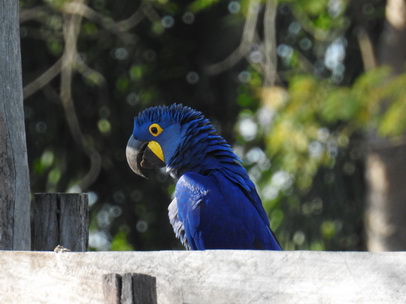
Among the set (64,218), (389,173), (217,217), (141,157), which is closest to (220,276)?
(64,218)

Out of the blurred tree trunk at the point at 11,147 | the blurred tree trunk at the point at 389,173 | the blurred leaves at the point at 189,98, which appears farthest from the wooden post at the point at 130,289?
the blurred tree trunk at the point at 389,173

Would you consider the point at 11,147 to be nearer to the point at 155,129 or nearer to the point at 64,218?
the point at 64,218

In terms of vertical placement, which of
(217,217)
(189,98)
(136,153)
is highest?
(189,98)

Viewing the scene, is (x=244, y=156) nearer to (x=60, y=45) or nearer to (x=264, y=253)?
(x=60, y=45)

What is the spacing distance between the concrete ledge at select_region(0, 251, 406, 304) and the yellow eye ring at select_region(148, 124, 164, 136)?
5.97 ft

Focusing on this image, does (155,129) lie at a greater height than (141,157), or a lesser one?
greater

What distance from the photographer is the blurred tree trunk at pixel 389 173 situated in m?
6.63

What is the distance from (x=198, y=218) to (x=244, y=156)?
16.3 ft

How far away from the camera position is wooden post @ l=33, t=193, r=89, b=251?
90.5 inches

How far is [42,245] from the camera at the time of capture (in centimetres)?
233

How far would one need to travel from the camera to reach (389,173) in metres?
6.75

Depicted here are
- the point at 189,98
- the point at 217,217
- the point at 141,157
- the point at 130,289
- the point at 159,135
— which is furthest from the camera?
the point at 189,98

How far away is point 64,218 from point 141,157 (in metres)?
1.34

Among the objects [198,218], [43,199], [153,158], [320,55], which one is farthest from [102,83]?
[43,199]
